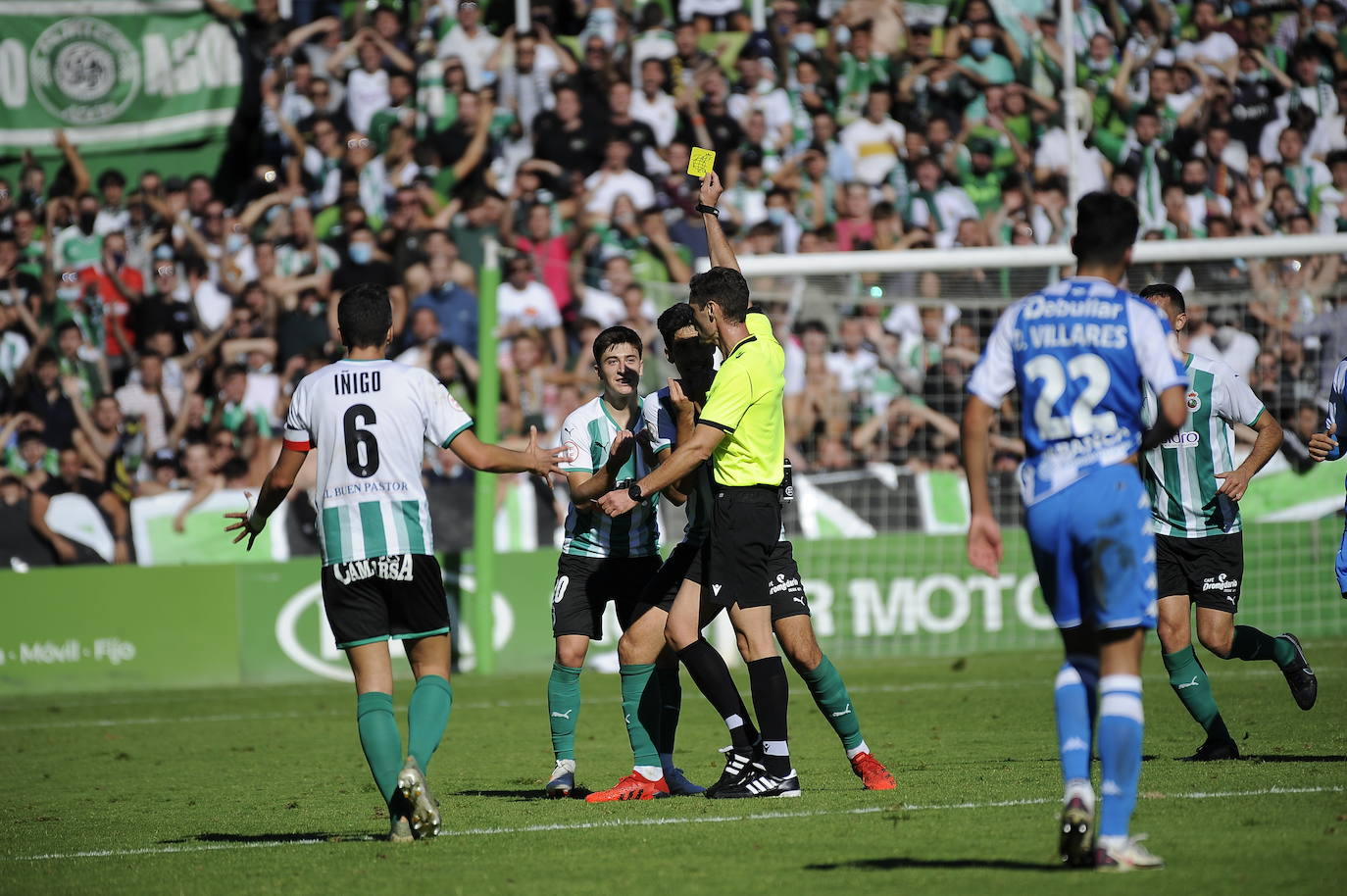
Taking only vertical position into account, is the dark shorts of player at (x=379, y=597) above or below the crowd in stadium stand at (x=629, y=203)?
below

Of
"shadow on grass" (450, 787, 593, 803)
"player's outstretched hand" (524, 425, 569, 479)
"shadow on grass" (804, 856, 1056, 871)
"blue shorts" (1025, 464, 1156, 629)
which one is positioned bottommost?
"shadow on grass" (450, 787, 593, 803)

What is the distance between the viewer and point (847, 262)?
15.0m

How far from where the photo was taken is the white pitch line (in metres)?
6.75

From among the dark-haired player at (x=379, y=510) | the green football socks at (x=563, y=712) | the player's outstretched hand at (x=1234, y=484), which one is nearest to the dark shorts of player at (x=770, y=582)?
the green football socks at (x=563, y=712)

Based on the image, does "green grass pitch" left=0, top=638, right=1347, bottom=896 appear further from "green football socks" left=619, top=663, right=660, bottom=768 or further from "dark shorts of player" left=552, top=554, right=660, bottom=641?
"dark shorts of player" left=552, top=554, right=660, bottom=641

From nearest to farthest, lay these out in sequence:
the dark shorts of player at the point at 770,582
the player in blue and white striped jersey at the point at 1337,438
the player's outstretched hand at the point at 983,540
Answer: the player's outstretched hand at the point at 983,540, the dark shorts of player at the point at 770,582, the player in blue and white striped jersey at the point at 1337,438

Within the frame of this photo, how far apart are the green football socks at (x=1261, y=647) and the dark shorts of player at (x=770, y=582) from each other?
2795 millimetres

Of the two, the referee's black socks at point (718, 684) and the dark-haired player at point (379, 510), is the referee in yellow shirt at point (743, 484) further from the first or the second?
the dark-haired player at point (379, 510)

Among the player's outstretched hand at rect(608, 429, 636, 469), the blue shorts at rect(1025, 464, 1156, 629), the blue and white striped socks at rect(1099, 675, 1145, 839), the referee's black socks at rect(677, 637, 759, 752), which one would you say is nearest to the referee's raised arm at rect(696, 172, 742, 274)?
the player's outstretched hand at rect(608, 429, 636, 469)

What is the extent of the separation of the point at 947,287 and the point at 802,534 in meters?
2.89

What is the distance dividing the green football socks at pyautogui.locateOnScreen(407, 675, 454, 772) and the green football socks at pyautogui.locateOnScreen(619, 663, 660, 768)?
1.32 m

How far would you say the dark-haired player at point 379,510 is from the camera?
6586mm

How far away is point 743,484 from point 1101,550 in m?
2.30

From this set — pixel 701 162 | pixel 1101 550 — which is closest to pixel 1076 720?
pixel 1101 550
